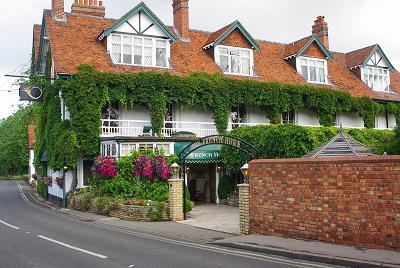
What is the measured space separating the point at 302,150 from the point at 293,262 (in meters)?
12.1

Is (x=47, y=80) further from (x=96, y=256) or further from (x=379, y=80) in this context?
(x=379, y=80)

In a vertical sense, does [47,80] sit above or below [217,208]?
above

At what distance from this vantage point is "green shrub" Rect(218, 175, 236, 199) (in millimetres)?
25250

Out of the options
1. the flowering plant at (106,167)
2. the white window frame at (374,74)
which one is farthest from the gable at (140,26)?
the white window frame at (374,74)

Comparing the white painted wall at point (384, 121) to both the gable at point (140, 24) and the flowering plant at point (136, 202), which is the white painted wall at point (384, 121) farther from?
the flowering plant at point (136, 202)

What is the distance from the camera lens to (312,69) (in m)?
32.6

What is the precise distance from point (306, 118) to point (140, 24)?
1282 centimetres

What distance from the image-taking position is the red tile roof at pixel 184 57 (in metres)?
25.9

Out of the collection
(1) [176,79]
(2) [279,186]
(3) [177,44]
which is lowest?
(2) [279,186]

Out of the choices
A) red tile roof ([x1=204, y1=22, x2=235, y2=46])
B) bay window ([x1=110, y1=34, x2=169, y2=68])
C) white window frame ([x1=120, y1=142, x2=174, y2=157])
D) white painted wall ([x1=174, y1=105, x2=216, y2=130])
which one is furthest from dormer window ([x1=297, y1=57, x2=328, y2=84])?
white window frame ([x1=120, y1=142, x2=174, y2=157])

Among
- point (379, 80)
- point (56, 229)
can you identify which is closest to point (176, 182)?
point (56, 229)

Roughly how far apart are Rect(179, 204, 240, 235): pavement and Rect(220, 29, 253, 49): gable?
11739 mm

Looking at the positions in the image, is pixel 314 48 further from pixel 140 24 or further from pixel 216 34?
pixel 140 24

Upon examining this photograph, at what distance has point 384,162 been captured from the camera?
10.1m
